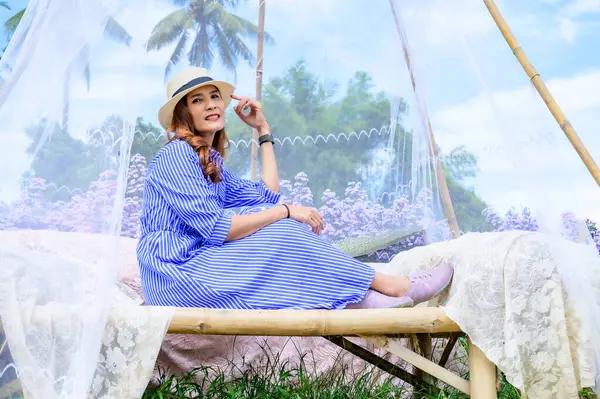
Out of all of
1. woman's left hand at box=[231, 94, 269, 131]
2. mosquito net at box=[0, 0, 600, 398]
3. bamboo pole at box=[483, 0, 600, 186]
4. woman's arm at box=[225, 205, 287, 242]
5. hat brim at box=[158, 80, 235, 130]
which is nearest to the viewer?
mosquito net at box=[0, 0, 600, 398]

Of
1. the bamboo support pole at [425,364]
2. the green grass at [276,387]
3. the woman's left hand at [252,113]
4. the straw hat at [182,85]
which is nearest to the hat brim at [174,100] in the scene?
the straw hat at [182,85]

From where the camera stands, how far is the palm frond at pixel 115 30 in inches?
91.4

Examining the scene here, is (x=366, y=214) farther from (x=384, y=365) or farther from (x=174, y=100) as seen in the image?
(x=174, y=100)

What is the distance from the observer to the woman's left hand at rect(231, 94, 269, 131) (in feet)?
10.4

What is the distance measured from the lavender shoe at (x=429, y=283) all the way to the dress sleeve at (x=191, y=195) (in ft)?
2.23

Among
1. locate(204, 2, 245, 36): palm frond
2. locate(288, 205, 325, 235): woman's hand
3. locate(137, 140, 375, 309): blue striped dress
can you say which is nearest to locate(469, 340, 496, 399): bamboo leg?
locate(137, 140, 375, 309): blue striped dress

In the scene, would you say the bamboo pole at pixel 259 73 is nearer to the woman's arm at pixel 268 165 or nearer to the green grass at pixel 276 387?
the woman's arm at pixel 268 165

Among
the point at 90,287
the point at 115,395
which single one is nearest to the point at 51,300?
the point at 90,287

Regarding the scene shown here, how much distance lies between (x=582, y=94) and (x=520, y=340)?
6.81 feet

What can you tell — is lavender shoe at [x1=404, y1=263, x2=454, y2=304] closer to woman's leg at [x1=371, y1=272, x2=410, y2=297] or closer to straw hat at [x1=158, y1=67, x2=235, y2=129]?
woman's leg at [x1=371, y1=272, x2=410, y2=297]

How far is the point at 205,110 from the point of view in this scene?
2.89m

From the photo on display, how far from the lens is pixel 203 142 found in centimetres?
278

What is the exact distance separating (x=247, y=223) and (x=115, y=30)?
75cm

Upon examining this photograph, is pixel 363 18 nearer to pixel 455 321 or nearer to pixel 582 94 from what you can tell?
pixel 582 94
